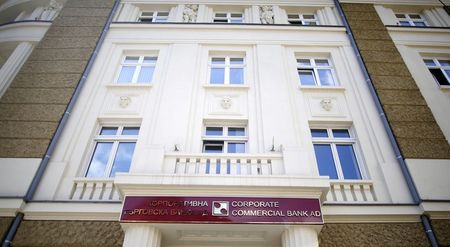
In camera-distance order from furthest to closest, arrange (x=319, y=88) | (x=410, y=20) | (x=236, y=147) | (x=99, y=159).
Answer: (x=410, y=20) < (x=319, y=88) < (x=236, y=147) < (x=99, y=159)

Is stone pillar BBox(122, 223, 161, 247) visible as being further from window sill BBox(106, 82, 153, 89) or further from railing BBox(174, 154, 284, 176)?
window sill BBox(106, 82, 153, 89)

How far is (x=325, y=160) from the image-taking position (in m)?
7.94

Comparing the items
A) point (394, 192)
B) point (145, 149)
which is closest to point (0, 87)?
point (145, 149)

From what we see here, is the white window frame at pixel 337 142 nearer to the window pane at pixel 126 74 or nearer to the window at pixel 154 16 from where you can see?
the window pane at pixel 126 74

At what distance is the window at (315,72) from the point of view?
10039 mm

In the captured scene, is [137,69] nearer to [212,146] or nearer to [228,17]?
[212,146]

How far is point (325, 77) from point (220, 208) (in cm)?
679

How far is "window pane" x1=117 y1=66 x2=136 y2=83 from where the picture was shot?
1001cm

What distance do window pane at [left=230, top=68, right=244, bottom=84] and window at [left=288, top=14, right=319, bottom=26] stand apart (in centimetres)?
425

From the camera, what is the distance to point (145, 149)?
6457 millimetres

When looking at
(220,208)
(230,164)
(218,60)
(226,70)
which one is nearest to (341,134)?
(230,164)

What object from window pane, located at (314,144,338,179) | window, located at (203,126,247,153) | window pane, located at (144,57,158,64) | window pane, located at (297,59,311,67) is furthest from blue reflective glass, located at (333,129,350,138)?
window pane, located at (144,57,158,64)

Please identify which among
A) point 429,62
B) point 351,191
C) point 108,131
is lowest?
point 351,191

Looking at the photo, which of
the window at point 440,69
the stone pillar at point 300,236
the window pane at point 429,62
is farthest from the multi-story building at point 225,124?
the window pane at point 429,62
